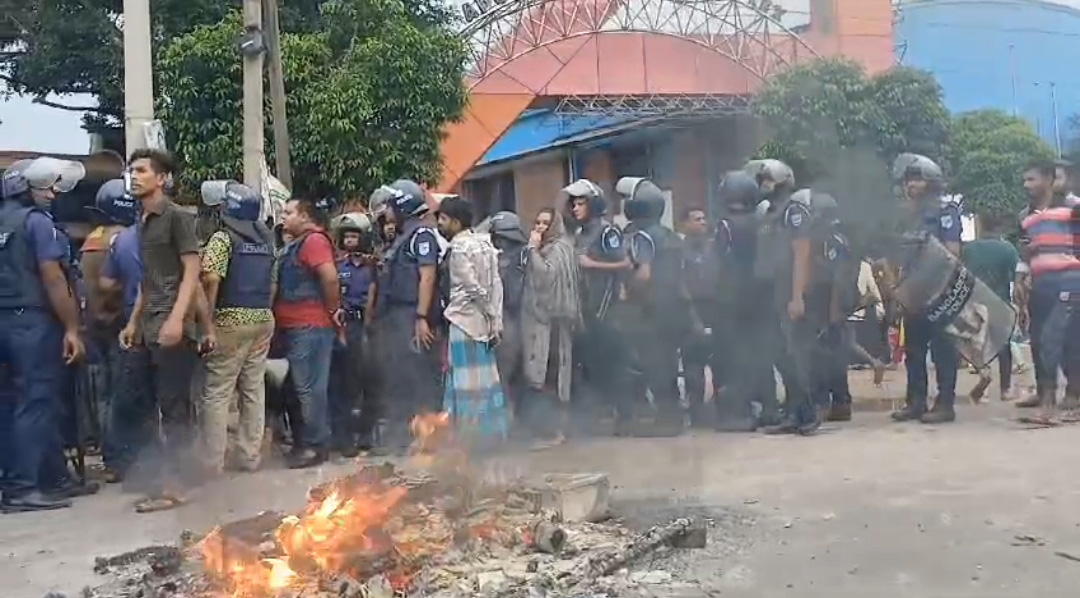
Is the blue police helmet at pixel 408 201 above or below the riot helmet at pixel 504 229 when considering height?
above

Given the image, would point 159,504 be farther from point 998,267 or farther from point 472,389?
point 998,267

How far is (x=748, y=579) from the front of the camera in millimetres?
4793

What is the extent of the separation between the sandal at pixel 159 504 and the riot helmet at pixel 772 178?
4690mm

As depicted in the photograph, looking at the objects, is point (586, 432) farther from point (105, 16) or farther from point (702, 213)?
point (105, 16)

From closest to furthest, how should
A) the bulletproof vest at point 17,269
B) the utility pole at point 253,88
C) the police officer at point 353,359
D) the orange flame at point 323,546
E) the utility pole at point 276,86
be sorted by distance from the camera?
the orange flame at point 323,546 → the bulletproof vest at point 17,269 → the police officer at point 353,359 → the utility pole at point 253,88 → the utility pole at point 276,86

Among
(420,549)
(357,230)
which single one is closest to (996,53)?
(357,230)

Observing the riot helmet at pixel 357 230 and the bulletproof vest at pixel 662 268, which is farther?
the bulletproof vest at pixel 662 268

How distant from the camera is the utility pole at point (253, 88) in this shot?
1124cm

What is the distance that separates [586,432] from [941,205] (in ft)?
10.1

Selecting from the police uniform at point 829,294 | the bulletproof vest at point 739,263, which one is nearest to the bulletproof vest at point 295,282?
the bulletproof vest at point 739,263

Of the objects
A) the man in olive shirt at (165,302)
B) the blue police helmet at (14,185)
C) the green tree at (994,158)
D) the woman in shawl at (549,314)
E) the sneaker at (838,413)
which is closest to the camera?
the man in olive shirt at (165,302)

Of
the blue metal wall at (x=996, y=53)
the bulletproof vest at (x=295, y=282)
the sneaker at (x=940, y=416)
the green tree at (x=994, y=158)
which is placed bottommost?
the sneaker at (x=940, y=416)

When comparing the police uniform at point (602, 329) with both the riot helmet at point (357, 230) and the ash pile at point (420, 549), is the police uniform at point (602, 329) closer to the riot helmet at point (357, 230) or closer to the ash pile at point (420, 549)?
the riot helmet at point (357, 230)

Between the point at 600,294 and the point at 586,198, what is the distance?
0.71 m
